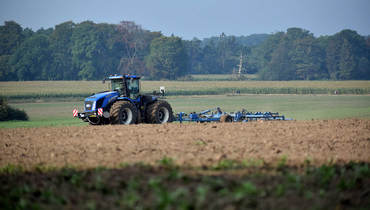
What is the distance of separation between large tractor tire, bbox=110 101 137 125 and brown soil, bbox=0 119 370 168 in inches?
28.9

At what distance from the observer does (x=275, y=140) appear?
1516cm

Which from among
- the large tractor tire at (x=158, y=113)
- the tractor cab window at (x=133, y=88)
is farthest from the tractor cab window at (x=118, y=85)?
the large tractor tire at (x=158, y=113)

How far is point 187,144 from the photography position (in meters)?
14.3

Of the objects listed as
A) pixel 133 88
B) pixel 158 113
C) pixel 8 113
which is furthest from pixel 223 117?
pixel 8 113

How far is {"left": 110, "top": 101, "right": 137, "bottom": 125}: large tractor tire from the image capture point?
64.4ft

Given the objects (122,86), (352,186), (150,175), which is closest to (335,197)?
(352,186)

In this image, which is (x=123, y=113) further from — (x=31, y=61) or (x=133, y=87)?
(x=31, y=61)

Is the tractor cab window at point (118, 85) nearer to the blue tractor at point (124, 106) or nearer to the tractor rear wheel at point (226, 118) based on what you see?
the blue tractor at point (124, 106)

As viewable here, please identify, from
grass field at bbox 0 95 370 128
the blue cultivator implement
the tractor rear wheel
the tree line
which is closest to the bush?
grass field at bbox 0 95 370 128

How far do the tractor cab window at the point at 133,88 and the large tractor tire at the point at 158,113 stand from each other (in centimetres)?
89

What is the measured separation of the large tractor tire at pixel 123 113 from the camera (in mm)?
19625

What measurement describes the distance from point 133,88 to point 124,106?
3.81 feet

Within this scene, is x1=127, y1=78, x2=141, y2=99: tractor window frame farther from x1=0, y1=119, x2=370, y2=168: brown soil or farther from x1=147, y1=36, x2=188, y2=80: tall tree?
x1=147, y1=36, x2=188, y2=80: tall tree

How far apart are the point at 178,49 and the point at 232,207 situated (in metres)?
83.6
